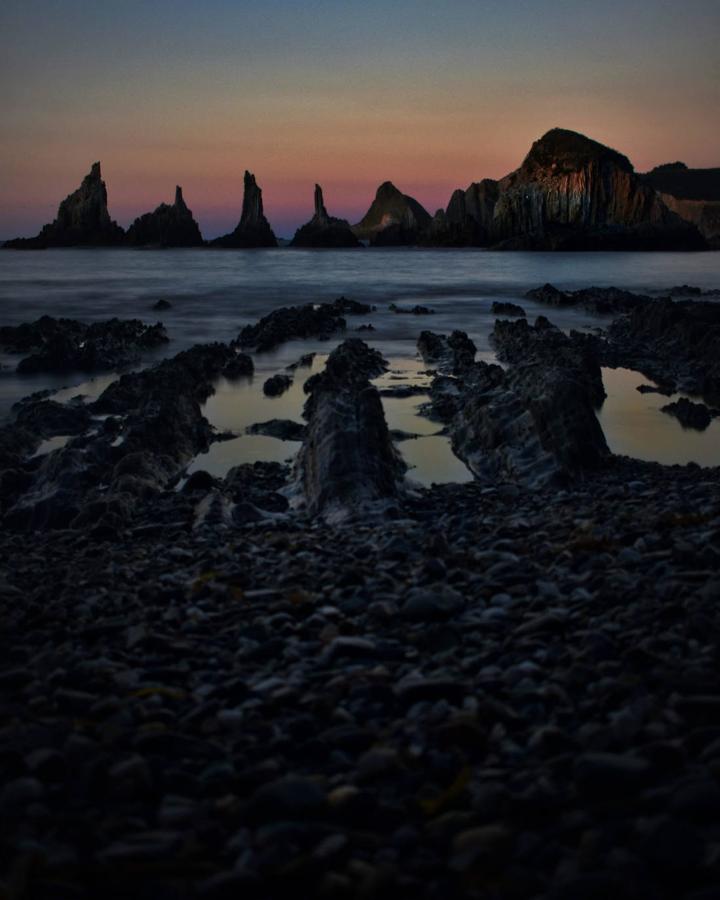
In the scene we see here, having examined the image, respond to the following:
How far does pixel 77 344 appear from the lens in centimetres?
2377

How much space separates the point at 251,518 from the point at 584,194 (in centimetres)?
15997

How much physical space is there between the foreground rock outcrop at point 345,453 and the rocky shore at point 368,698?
114 millimetres

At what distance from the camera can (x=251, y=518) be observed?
8812 millimetres

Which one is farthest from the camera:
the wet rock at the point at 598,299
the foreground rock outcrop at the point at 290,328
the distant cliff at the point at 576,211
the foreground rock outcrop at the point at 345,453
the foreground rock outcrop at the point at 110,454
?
the distant cliff at the point at 576,211

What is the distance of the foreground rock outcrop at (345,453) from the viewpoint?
916 cm

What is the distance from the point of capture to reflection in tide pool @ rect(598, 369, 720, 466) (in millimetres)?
13062


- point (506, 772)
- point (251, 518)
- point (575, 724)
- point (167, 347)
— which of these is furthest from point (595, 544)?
point (167, 347)

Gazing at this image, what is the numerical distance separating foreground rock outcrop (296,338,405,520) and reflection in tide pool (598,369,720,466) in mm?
4269

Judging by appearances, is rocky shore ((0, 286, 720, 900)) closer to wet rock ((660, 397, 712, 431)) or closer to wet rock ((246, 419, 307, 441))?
wet rock ((246, 419, 307, 441))

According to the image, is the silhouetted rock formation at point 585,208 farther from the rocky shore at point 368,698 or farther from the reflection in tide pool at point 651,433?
the rocky shore at point 368,698

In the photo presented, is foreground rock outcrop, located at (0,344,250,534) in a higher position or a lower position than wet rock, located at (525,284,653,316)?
lower

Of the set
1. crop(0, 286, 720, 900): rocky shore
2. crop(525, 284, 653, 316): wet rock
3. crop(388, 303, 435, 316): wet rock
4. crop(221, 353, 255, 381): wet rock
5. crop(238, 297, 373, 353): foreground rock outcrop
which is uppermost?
crop(525, 284, 653, 316): wet rock

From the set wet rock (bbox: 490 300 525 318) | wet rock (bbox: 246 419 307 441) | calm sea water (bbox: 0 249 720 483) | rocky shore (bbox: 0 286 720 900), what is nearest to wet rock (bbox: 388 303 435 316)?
calm sea water (bbox: 0 249 720 483)

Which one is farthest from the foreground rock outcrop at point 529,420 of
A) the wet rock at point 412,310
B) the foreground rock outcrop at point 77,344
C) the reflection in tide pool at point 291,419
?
the wet rock at point 412,310
